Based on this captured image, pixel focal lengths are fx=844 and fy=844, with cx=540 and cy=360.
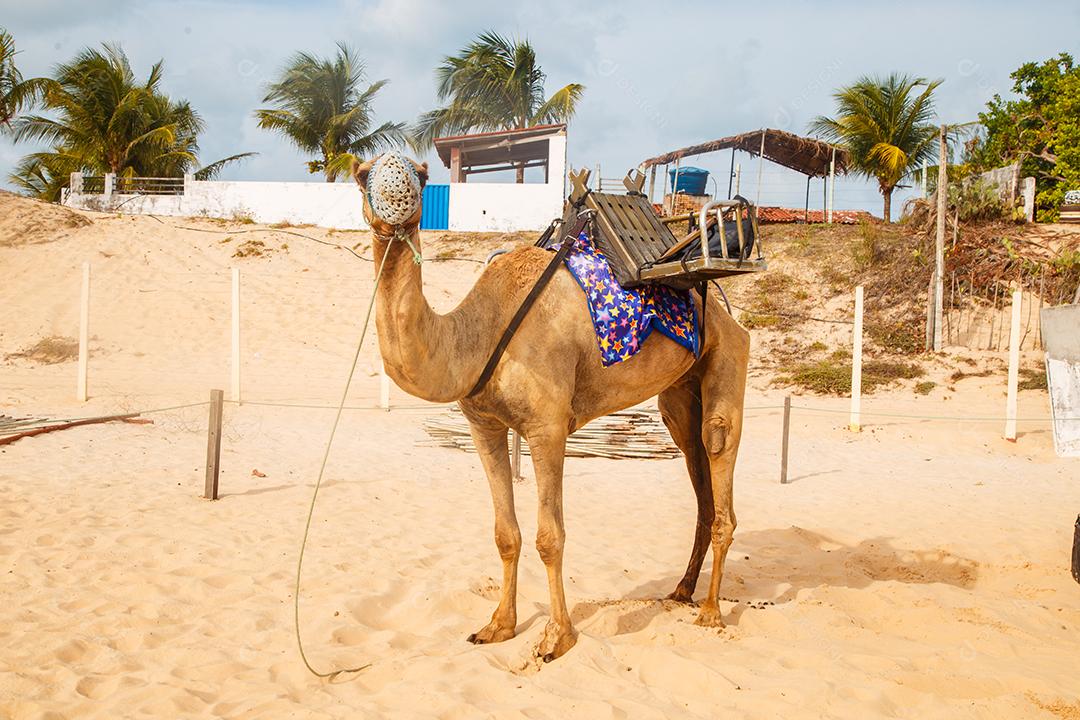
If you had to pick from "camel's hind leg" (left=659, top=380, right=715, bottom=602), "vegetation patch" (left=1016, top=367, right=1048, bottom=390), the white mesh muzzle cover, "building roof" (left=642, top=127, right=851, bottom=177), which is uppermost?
"building roof" (left=642, top=127, right=851, bottom=177)

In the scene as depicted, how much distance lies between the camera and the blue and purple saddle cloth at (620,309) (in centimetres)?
445

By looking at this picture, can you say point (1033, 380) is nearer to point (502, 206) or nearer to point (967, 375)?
point (967, 375)

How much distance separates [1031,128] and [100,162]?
102 ft

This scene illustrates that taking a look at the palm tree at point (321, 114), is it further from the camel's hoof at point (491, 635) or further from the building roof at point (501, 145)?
the camel's hoof at point (491, 635)

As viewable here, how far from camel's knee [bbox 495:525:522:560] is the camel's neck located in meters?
1.00

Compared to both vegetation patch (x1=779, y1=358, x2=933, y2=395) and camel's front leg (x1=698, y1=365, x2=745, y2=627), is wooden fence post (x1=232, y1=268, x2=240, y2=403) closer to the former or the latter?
camel's front leg (x1=698, y1=365, x2=745, y2=627)

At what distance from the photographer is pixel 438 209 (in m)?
27.8

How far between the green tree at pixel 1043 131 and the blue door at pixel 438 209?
53.2ft

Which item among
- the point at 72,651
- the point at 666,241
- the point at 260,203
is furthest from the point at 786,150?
the point at 72,651

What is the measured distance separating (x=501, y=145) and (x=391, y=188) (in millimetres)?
24727

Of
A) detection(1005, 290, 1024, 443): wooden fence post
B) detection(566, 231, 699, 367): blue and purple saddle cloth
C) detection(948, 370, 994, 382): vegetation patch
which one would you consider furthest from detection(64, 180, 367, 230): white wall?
detection(566, 231, 699, 367): blue and purple saddle cloth

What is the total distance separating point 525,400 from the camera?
4137 millimetres

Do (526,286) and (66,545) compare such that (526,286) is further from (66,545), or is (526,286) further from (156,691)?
(66,545)

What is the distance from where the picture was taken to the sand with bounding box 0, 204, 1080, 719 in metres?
3.73
